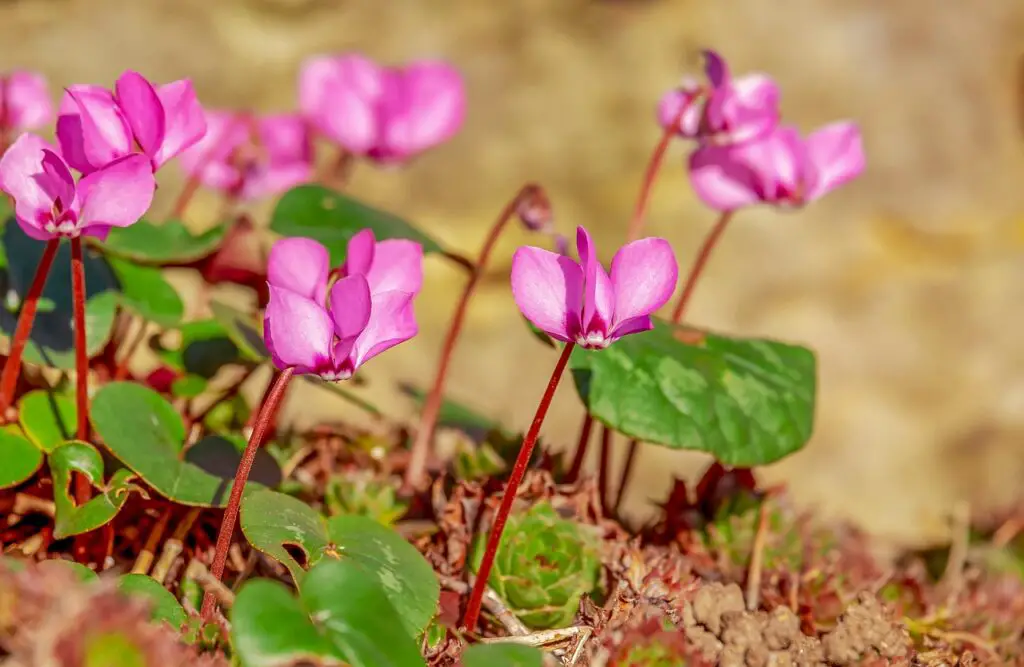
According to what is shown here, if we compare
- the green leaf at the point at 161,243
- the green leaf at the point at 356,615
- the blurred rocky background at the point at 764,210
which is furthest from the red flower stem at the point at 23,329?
the blurred rocky background at the point at 764,210

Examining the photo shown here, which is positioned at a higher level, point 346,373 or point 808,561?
point 346,373

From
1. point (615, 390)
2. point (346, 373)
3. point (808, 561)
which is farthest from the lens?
point (808, 561)

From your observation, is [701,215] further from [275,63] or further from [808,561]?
[808,561]

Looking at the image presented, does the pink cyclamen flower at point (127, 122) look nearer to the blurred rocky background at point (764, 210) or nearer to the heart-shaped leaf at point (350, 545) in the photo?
the heart-shaped leaf at point (350, 545)

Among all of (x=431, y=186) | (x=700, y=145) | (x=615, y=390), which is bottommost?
(x=431, y=186)

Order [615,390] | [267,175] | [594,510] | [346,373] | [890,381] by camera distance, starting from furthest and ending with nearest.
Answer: [890,381] → [267,175] → [594,510] → [615,390] → [346,373]

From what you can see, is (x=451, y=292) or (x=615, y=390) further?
(x=451, y=292)

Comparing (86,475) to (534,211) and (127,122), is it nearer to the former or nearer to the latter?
(127,122)

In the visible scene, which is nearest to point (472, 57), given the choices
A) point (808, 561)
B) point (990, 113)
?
point (990, 113)

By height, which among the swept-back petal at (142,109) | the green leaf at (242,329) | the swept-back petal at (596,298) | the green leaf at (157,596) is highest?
the swept-back petal at (142,109)
